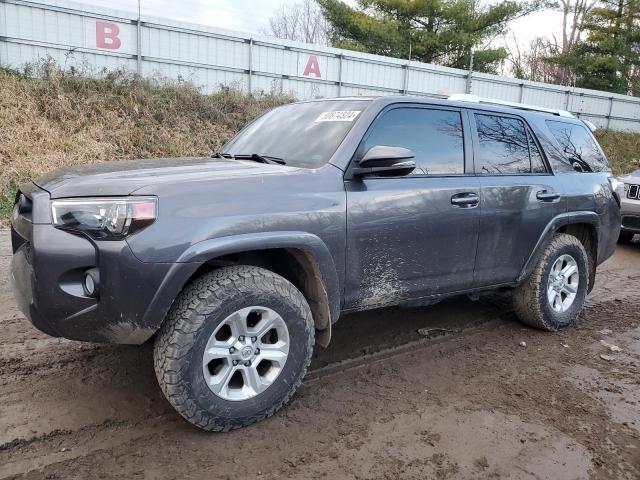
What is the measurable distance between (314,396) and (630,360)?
261cm

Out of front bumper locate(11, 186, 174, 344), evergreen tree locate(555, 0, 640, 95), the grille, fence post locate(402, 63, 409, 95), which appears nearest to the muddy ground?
front bumper locate(11, 186, 174, 344)

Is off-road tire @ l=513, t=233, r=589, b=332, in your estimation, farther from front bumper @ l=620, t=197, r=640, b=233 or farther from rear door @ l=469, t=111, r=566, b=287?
front bumper @ l=620, t=197, r=640, b=233

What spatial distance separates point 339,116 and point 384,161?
0.63 meters

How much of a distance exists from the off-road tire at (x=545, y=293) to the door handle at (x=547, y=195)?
38cm

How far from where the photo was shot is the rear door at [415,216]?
3.22 m

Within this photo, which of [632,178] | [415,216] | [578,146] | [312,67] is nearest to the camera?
[415,216]

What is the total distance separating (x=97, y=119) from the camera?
38.2ft

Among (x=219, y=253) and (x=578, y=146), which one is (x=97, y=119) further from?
(x=219, y=253)

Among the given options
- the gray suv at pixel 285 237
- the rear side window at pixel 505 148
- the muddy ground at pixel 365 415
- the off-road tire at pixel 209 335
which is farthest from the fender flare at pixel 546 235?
the off-road tire at pixel 209 335

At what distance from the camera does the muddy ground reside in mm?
2564

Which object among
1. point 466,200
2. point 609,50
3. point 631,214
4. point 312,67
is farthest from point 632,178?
point 609,50

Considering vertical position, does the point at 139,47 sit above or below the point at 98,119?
above

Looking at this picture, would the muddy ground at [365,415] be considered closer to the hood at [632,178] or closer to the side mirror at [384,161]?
the side mirror at [384,161]

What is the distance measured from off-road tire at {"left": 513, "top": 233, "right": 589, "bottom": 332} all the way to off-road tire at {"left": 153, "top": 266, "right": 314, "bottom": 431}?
7.66 feet
